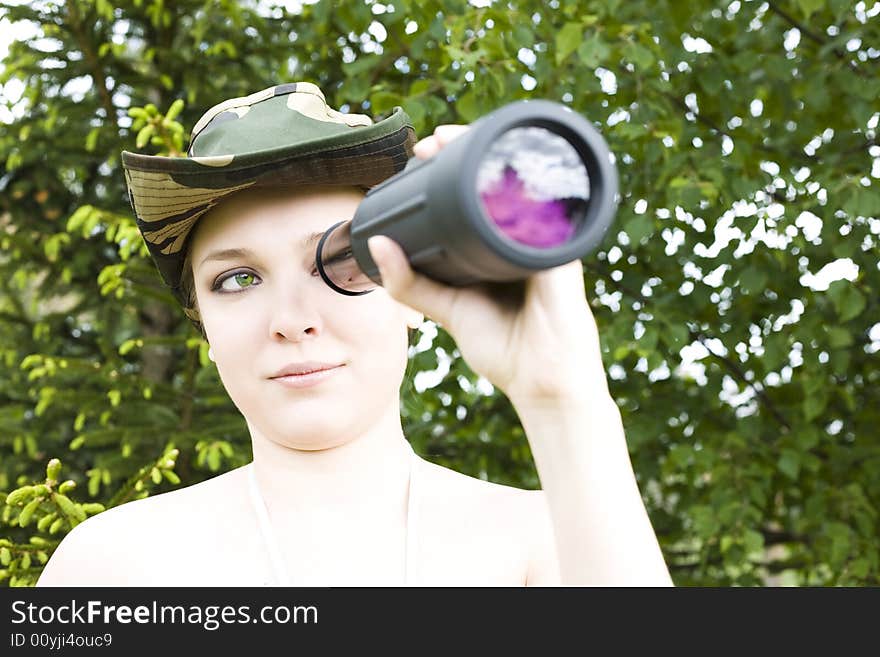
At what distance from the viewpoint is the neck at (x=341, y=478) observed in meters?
1.61

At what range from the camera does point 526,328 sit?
1103mm

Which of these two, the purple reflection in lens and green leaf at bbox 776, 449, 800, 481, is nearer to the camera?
the purple reflection in lens

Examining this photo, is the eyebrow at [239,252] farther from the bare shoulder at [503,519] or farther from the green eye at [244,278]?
the bare shoulder at [503,519]

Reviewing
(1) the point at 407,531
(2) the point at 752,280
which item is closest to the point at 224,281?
(1) the point at 407,531

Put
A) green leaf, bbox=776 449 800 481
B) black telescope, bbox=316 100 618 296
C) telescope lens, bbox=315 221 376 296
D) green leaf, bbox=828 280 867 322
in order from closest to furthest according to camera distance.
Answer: black telescope, bbox=316 100 618 296
telescope lens, bbox=315 221 376 296
green leaf, bbox=828 280 867 322
green leaf, bbox=776 449 800 481

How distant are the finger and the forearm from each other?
0.47ft

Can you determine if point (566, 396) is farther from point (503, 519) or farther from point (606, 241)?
point (606, 241)

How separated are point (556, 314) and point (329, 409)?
0.56m

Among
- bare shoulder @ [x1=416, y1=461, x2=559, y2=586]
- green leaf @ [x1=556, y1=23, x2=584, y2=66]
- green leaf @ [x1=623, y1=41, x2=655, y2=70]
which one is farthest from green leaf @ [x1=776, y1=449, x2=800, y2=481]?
bare shoulder @ [x1=416, y1=461, x2=559, y2=586]

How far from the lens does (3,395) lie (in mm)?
3391

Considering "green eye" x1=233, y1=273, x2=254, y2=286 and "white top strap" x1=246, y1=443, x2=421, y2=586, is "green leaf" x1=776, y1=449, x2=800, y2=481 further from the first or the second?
"green eye" x1=233, y1=273, x2=254, y2=286

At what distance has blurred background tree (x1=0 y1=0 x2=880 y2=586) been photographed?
2.75 metres

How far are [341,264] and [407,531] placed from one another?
1.63 feet

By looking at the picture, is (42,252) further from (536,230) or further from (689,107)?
(536,230)
